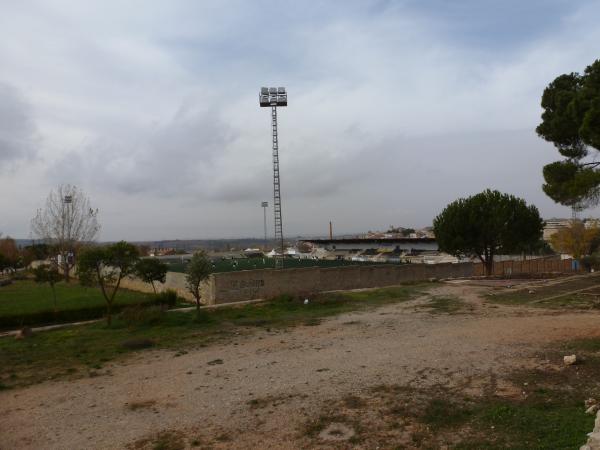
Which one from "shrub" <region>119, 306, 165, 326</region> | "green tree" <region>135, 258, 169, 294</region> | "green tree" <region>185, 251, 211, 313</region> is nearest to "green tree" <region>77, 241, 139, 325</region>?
"shrub" <region>119, 306, 165, 326</region>

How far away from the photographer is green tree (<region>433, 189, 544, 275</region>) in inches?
1279

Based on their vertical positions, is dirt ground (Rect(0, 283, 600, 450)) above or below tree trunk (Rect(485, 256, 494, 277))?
below

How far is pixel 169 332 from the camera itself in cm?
1541

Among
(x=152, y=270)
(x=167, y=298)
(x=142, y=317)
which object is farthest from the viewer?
(x=152, y=270)

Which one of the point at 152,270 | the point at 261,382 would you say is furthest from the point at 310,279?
the point at 261,382

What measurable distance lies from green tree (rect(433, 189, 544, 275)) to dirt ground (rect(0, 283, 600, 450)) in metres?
18.4

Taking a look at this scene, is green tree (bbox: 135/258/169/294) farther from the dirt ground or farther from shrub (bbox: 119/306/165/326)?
the dirt ground

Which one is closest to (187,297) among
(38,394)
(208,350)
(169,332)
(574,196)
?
(169,332)

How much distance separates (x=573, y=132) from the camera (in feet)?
66.3

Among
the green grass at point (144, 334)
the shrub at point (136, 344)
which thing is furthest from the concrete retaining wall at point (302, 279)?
the shrub at point (136, 344)

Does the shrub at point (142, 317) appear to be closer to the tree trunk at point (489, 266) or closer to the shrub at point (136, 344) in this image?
the shrub at point (136, 344)

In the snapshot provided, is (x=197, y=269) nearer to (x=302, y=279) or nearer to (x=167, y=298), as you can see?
(x=167, y=298)

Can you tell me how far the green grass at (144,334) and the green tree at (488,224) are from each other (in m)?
12.0

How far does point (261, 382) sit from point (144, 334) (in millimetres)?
7482
